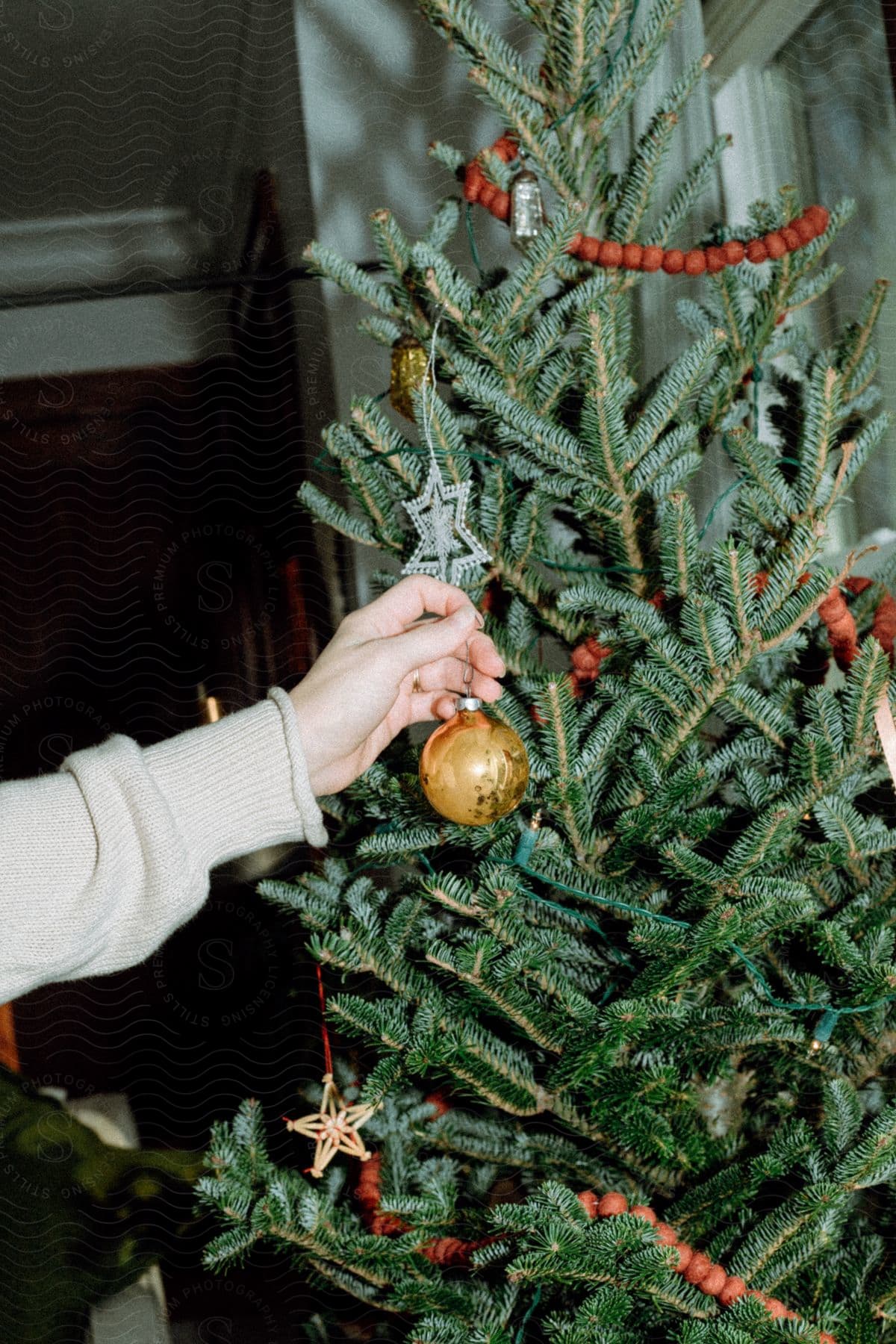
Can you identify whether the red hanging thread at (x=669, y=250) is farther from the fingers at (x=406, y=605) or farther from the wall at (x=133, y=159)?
the wall at (x=133, y=159)

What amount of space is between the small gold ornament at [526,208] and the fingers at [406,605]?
273mm

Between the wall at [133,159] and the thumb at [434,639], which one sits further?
the wall at [133,159]

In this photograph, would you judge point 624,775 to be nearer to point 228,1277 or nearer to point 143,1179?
point 228,1277

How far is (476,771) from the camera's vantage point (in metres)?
0.59

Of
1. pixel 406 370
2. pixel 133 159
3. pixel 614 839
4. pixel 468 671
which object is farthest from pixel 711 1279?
pixel 133 159

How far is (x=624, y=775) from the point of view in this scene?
2.20 feet

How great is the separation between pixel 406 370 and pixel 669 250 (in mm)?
220

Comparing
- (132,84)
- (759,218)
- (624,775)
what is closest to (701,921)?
(624,775)

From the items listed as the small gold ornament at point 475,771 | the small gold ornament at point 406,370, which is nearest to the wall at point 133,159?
the small gold ornament at point 406,370

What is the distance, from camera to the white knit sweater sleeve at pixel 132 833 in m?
0.58

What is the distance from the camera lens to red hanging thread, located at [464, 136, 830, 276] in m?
0.75

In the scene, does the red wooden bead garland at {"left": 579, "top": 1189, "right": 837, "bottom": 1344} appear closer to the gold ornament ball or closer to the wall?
the gold ornament ball

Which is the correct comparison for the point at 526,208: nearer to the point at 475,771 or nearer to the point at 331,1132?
the point at 475,771

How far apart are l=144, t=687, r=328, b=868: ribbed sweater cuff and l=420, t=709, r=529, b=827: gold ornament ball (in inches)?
3.4
